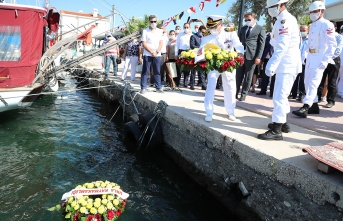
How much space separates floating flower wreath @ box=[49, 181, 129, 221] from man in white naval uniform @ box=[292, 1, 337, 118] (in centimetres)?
394

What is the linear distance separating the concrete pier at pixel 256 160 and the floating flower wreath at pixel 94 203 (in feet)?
5.30

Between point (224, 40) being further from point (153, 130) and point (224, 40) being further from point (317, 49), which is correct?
point (153, 130)

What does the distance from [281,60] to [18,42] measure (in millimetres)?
6566

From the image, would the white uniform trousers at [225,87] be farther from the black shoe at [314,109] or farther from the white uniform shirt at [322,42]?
the black shoe at [314,109]

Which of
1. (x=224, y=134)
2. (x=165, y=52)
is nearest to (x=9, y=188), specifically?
(x=224, y=134)

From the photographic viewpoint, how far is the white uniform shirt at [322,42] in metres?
5.21

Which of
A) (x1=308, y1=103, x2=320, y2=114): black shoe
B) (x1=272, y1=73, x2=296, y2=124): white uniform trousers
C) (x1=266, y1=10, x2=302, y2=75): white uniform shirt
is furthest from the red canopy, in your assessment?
(x1=308, y1=103, x2=320, y2=114): black shoe

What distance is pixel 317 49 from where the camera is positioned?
5441mm

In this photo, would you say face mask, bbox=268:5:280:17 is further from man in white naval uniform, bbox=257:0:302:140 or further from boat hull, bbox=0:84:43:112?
boat hull, bbox=0:84:43:112

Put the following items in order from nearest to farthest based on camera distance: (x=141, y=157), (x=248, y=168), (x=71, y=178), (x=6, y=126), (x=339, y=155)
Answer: (x=339, y=155) → (x=248, y=168) → (x=71, y=178) → (x=141, y=157) → (x=6, y=126)

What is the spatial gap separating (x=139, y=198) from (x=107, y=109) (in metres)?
6.41

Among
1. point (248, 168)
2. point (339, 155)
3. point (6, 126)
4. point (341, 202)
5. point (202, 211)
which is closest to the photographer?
point (341, 202)

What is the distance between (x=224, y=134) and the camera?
4250 millimetres

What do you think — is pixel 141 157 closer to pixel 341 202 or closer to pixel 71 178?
pixel 71 178
